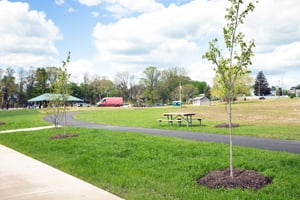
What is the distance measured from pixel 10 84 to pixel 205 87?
220 feet

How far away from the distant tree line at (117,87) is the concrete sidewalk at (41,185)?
78092 mm

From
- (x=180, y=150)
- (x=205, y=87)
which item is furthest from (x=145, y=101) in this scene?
(x=180, y=150)

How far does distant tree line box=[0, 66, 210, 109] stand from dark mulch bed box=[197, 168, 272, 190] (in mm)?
81084

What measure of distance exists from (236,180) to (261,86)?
119 metres

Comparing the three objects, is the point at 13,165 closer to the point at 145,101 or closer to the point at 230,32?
the point at 230,32

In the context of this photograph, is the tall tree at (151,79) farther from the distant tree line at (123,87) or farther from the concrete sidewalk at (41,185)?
the concrete sidewalk at (41,185)

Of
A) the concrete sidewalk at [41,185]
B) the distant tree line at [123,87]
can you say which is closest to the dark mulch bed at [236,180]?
the concrete sidewalk at [41,185]

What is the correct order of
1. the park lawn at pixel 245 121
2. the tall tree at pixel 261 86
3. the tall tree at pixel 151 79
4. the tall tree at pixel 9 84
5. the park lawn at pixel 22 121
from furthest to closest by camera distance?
the tall tree at pixel 261 86 → the tall tree at pixel 151 79 → the tall tree at pixel 9 84 → the park lawn at pixel 22 121 → the park lawn at pixel 245 121

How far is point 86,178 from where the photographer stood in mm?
7398

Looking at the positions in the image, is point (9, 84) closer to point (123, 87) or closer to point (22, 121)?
point (123, 87)

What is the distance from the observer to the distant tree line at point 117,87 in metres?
92.1

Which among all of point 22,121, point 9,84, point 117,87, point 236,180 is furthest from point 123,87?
point 236,180

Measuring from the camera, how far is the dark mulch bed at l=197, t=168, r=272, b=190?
19.9ft

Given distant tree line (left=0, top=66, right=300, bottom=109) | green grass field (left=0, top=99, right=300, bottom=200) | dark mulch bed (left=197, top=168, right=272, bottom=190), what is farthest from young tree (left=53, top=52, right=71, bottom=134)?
distant tree line (left=0, top=66, right=300, bottom=109)
